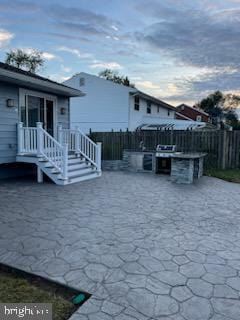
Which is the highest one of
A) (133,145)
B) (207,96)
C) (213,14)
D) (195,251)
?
(207,96)

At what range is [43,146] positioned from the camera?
7.84 metres

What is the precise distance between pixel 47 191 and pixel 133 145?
6.12 m

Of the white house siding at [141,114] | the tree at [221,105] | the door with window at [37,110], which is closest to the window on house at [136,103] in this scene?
the white house siding at [141,114]

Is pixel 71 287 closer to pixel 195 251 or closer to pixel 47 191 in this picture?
pixel 195 251

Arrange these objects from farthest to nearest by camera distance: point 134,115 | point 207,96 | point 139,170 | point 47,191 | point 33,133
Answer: point 207,96, point 134,115, point 139,170, point 33,133, point 47,191

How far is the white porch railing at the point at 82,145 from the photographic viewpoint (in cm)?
922

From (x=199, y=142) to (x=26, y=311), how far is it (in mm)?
9849

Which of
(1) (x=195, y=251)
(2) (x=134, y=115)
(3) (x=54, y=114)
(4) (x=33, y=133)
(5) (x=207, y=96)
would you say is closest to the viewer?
(1) (x=195, y=251)

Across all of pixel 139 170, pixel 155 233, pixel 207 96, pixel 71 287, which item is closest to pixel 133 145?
pixel 139 170

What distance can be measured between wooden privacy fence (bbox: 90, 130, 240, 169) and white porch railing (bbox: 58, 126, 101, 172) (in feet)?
9.44

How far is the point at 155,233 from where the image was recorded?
151 inches

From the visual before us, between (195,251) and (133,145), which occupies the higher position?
(133,145)

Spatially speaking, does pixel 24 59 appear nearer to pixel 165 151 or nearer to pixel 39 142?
pixel 39 142

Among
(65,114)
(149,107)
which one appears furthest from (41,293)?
(149,107)
